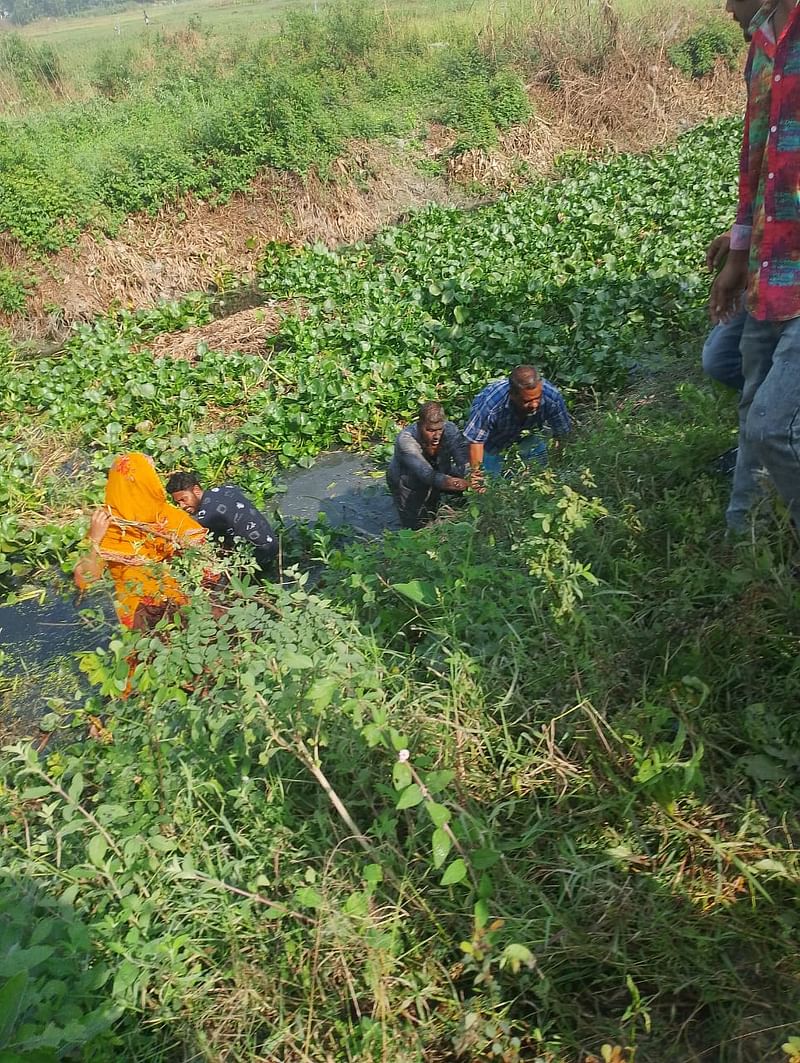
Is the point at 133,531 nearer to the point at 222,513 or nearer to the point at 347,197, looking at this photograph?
the point at 222,513

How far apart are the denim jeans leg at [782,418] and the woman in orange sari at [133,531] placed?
2583 mm

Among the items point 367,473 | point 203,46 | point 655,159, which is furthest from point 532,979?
point 203,46

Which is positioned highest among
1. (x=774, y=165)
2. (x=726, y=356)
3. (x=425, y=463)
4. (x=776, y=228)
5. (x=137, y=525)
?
(x=774, y=165)

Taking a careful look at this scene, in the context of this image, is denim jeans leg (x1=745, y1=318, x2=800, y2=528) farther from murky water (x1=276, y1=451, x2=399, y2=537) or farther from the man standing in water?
murky water (x1=276, y1=451, x2=399, y2=537)

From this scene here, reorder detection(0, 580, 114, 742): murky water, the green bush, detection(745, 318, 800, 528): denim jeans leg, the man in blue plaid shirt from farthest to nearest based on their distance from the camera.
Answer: the green bush, the man in blue plaid shirt, detection(0, 580, 114, 742): murky water, detection(745, 318, 800, 528): denim jeans leg

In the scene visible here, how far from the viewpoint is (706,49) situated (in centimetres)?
1641

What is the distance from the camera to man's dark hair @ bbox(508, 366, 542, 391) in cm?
520

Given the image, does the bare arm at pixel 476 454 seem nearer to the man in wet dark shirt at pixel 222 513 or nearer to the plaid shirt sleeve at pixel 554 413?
the plaid shirt sleeve at pixel 554 413

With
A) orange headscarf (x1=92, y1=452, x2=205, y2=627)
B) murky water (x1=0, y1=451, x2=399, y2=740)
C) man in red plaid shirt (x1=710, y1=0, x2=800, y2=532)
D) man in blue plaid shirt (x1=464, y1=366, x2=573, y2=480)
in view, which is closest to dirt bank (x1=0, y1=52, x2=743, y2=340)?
murky water (x1=0, y1=451, x2=399, y2=740)

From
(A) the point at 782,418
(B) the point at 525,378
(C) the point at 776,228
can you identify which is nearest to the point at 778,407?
(A) the point at 782,418

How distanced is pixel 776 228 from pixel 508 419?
127 inches

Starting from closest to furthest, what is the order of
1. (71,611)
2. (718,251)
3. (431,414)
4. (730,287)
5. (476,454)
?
(730,287)
(718,251)
(476,454)
(431,414)
(71,611)

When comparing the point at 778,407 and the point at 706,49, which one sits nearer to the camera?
the point at 778,407

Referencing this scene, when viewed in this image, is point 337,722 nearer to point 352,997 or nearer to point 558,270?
point 352,997
